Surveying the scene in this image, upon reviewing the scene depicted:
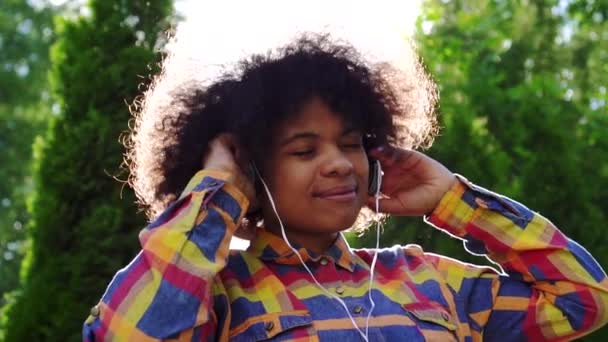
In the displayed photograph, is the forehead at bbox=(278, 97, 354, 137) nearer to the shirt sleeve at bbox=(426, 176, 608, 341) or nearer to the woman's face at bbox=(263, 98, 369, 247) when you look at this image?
the woman's face at bbox=(263, 98, 369, 247)

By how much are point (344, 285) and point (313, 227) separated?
0.52 ft

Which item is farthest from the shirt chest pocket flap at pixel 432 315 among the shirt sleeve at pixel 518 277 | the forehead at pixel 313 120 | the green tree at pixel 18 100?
the green tree at pixel 18 100

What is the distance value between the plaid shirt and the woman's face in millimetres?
104

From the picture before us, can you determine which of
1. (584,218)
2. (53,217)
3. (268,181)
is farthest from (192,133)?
(584,218)

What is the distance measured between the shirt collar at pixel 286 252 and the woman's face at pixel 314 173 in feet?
0.21

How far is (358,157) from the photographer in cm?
253

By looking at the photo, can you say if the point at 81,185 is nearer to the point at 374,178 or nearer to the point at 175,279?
the point at 374,178

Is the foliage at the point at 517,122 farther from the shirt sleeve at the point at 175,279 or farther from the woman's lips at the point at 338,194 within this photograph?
the shirt sleeve at the point at 175,279

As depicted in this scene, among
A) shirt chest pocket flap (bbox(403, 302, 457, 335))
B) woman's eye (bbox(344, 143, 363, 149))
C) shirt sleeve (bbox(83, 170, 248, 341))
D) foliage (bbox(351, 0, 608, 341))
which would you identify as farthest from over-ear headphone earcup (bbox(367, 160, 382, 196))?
foliage (bbox(351, 0, 608, 341))

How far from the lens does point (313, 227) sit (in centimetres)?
249

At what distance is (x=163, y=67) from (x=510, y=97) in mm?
5143

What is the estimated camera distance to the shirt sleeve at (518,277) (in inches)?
105

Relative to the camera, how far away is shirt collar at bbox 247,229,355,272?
8.20 ft

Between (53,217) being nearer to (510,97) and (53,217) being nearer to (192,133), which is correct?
(192,133)
